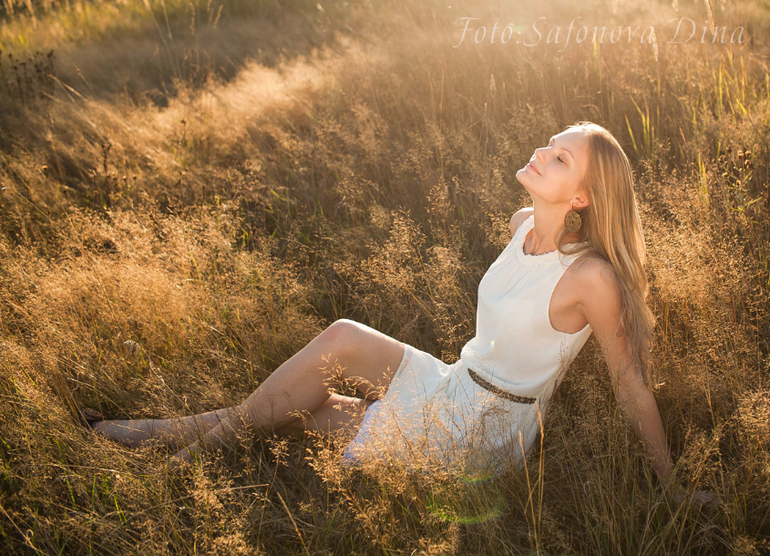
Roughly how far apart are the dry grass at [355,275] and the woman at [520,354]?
0.12 metres

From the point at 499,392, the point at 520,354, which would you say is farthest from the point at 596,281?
the point at 499,392

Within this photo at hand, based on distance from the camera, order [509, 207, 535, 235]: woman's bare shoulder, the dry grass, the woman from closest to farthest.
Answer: the dry grass
the woman
[509, 207, 535, 235]: woman's bare shoulder

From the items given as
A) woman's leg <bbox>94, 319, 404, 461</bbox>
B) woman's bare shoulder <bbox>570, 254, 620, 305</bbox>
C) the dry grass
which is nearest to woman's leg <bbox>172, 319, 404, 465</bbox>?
woman's leg <bbox>94, 319, 404, 461</bbox>

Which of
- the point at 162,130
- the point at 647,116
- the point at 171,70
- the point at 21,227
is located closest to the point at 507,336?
the point at 647,116

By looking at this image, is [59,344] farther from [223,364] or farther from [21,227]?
[21,227]

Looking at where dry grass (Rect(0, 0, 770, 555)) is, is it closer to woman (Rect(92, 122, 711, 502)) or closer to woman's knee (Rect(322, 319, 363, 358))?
woman (Rect(92, 122, 711, 502))

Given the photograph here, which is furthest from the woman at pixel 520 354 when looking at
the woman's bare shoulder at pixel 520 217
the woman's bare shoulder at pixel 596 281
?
the woman's bare shoulder at pixel 520 217

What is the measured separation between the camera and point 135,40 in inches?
291

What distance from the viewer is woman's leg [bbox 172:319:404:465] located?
6.63ft

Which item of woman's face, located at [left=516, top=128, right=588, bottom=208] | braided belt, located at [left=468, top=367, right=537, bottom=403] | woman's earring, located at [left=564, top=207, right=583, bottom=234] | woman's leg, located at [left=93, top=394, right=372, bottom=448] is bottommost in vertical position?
woman's leg, located at [left=93, top=394, right=372, bottom=448]

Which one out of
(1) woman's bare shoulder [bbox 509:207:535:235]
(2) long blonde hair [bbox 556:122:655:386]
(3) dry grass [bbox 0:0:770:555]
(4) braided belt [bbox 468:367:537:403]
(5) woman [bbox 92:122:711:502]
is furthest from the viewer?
(1) woman's bare shoulder [bbox 509:207:535:235]

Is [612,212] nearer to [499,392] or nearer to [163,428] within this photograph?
[499,392]

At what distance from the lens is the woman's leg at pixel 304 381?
202cm

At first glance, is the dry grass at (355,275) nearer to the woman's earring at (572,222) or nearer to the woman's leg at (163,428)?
the woman's leg at (163,428)
